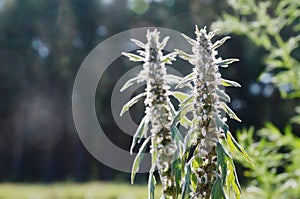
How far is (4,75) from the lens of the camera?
15.2 metres

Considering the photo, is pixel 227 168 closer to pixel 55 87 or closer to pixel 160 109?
pixel 160 109

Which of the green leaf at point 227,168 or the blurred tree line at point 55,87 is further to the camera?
the blurred tree line at point 55,87

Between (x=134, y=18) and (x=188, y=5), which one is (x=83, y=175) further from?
(x=188, y=5)

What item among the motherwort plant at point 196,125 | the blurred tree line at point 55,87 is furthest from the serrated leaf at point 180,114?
the blurred tree line at point 55,87

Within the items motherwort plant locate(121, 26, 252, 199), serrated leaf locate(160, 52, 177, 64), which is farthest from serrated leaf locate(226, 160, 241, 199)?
serrated leaf locate(160, 52, 177, 64)

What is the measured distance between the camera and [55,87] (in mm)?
15305

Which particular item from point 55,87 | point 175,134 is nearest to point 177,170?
point 175,134

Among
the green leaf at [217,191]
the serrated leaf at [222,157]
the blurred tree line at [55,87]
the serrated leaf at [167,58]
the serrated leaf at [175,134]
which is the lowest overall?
the green leaf at [217,191]

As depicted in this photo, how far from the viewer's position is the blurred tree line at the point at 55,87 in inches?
550

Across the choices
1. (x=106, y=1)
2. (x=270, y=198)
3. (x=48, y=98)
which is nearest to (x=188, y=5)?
(x=106, y=1)

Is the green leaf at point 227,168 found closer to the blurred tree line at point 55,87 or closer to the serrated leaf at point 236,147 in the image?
the serrated leaf at point 236,147

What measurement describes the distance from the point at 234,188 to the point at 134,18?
545 inches

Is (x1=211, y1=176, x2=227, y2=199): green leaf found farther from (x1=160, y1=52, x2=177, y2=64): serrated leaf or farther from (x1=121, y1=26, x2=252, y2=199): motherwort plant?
(x1=160, y1=52, x2=177, y2=64): serrated leaf

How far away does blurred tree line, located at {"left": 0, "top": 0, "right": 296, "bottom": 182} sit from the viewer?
13977 millimetres
